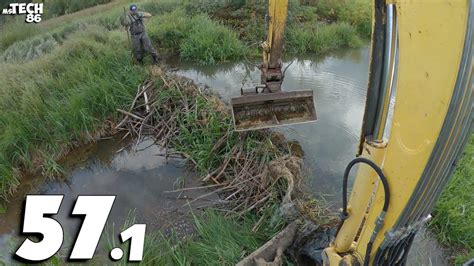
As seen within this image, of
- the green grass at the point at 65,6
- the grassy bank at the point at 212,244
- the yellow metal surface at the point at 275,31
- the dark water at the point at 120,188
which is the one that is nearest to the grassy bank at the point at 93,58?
the dark water at the point at 120,188

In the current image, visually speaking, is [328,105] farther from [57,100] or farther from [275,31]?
[57,100]

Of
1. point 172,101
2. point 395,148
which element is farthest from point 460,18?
point 172,101

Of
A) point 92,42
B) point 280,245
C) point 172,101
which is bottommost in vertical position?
point 280,245

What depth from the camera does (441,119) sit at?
5.16ft

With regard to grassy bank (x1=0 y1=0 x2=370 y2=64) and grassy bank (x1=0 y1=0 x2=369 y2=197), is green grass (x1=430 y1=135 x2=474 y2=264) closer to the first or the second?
grassy bank (x1=0 y1=0 x2=369 y2=197)

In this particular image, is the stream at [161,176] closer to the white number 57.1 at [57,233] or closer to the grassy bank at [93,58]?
the grassy bank at [93,58]

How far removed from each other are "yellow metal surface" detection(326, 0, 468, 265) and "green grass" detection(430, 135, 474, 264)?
2753 mm

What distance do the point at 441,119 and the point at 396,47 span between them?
47 centimetres

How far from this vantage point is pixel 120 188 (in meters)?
5.37

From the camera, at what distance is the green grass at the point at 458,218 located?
4172mm

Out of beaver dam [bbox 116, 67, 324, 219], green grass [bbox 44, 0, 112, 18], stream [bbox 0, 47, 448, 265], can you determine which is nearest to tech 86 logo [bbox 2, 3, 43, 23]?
beaver dam [bbox 116, 67, 324, 219]

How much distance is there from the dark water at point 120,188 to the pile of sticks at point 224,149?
0.25 m

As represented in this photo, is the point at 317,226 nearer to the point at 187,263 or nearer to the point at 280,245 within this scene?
the point at 280,245

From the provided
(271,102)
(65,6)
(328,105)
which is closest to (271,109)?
(271,102)
